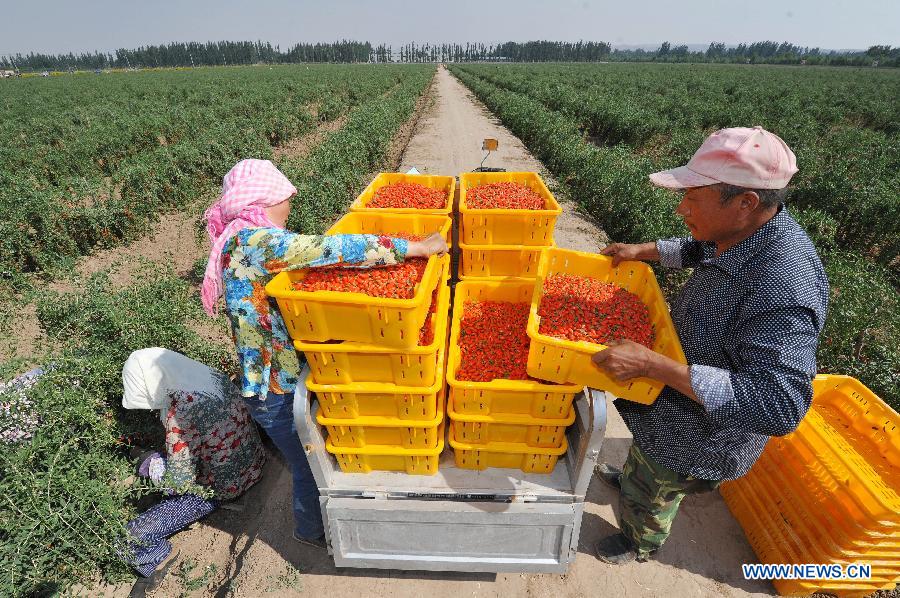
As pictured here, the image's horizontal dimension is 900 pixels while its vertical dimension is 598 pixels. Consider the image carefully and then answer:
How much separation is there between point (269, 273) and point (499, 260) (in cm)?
227

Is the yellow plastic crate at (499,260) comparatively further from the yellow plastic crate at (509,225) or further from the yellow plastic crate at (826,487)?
the yellow plastic crate at (826,487)

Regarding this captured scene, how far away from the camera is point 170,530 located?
10.9 feet

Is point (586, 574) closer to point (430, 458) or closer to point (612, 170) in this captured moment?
point (430, 458)

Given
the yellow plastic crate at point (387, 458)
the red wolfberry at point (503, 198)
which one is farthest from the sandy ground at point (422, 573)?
the red wolfberry at point (503, 198)

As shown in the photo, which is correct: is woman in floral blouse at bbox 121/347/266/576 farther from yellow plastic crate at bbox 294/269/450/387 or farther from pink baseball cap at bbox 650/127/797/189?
pink baseball cap at bbox 650/127/797/189

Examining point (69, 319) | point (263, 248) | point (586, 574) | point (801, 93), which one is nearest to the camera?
point (263, 248)

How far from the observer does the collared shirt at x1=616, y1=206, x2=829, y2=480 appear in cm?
181

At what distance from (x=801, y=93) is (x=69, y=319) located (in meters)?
45.8

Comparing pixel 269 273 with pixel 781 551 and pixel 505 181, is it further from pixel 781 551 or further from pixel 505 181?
pixel 781 551

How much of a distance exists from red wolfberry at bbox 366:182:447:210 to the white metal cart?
211 cm

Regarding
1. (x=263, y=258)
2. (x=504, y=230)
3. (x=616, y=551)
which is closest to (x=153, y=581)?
(x=263, y=258)

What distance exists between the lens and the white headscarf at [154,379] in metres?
3.11

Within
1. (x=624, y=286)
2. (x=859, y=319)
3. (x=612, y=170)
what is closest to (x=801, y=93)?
(x=612, y=170)

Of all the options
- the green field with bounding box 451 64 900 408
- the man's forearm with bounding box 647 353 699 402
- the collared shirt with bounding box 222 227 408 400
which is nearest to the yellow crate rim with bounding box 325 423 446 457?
the collared shirt with bounding box 222 227 408 400
